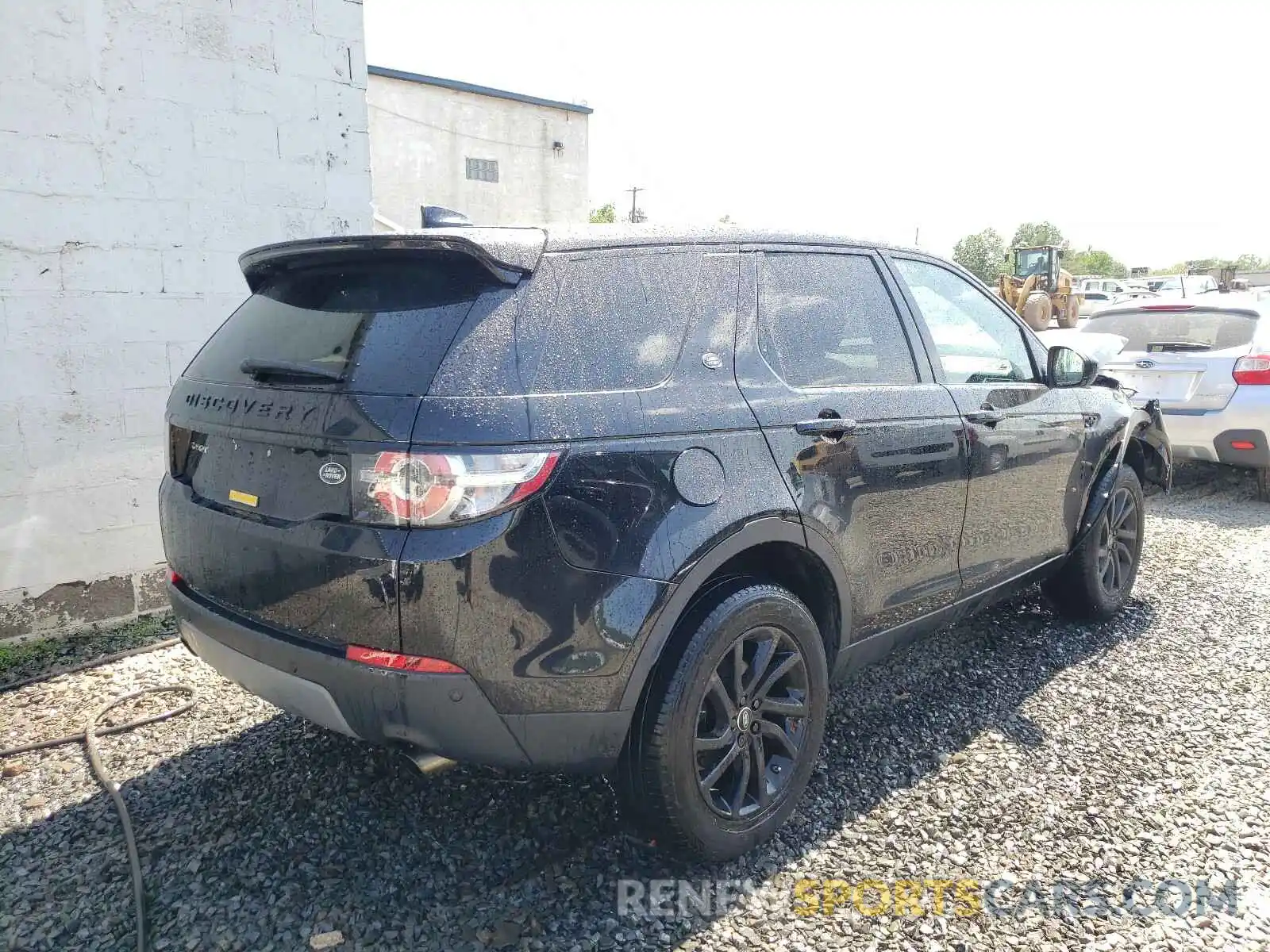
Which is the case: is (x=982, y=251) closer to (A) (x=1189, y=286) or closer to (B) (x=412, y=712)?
(A) (x=1189, y=286)

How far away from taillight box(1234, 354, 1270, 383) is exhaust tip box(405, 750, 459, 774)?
6.88 metres

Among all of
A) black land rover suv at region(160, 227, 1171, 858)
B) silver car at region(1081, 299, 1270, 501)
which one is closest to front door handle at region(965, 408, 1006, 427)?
black land rover suv at region(160, 227, 1171, 858)

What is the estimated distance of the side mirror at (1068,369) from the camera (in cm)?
386

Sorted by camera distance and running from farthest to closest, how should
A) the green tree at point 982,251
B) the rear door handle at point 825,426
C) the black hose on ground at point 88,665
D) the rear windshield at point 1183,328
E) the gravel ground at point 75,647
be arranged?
the green tree at point 982,251
the rear windshield at point 1183,328
the gravel ground at point 75,647
the black hose on ground at point 88,665
the rear door handle at point 825,426

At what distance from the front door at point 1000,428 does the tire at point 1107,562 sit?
0.26 meters

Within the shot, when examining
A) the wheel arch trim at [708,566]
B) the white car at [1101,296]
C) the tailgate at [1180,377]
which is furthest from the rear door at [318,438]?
the white car at [1101,296]

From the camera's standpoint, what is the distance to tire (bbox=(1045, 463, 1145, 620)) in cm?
422

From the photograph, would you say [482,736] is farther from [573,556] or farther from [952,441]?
[952,441]

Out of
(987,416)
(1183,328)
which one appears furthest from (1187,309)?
(987,416)

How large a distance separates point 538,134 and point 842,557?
21.6 metres

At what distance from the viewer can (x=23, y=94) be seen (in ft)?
12.2

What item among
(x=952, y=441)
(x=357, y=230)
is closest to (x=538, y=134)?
(x=357, y=230)

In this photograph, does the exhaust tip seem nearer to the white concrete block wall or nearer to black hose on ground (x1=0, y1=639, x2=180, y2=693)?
black hose on ground (x1=0, y1=639, x2=180, y2=693)

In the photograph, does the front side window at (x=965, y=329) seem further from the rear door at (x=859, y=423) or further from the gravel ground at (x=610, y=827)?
the gravel ground at (x=610, y=827)
